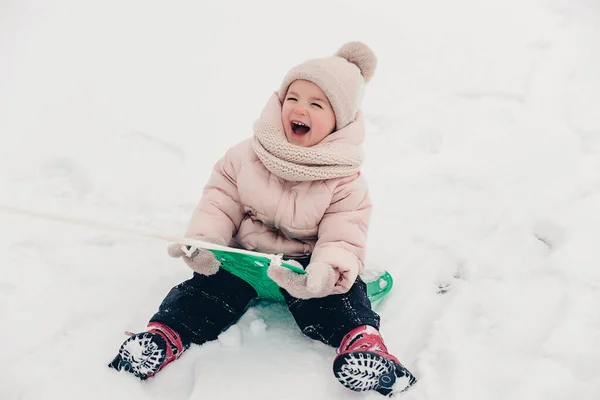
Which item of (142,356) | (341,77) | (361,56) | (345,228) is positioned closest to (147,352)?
(142,356)

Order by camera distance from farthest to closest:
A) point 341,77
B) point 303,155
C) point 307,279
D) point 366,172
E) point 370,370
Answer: point 366,172 < point 341,77 < point 303,155 < point 307,279 < point 370,370

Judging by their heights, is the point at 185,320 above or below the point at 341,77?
below

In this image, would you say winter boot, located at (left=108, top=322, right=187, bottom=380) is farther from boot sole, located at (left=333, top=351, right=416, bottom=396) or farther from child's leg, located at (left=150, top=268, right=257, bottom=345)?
boot sole, located at (left=333, top=351, right=416, bottom=396)

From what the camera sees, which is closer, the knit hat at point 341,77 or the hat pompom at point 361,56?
the knit hat at point 341,77

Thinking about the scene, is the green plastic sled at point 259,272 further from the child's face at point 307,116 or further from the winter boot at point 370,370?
the child's face at point 307,116

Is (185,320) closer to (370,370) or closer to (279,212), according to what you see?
(279,212)

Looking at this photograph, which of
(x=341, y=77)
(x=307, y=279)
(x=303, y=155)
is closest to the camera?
(x=307, y=279)

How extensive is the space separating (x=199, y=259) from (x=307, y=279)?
279mm

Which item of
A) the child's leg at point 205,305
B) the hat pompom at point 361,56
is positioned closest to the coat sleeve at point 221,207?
the child's leg at point 205,305

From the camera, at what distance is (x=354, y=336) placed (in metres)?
1.32

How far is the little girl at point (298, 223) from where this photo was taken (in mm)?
1327

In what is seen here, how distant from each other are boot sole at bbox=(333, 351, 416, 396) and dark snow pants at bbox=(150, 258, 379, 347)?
146 mm

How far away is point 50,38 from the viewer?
2.74 m

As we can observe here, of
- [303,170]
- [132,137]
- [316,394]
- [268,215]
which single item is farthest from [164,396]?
[132,137]
